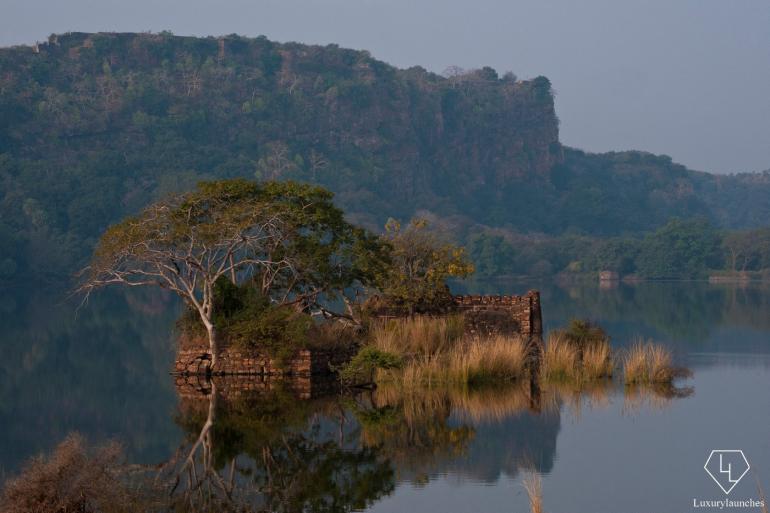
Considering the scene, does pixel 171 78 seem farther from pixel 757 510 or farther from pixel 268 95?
pixel 757 510

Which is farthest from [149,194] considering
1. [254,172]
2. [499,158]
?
[499,158]

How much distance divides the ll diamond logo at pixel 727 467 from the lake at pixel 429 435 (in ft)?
0.33

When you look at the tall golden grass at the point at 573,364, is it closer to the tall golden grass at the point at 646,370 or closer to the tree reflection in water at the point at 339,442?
the tall golden grass at the point at 646,370

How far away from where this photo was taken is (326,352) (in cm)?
2288

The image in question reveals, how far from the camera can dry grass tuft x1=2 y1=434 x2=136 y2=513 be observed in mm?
11164

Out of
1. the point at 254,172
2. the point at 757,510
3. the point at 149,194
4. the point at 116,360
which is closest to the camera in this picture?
the point at 757,510

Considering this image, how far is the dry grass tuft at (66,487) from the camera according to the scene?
11164 millimetres

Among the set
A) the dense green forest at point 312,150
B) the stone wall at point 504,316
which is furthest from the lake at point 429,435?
the dense green forest at point 312,150

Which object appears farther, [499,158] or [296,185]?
[499,158]

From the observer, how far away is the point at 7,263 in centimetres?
8338

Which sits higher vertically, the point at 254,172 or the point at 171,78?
the point at 171,78

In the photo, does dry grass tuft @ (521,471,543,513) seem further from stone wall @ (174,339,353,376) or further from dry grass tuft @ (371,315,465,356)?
stone wall @ (174,339,353,376)

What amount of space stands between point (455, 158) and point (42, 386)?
15393 centimetres

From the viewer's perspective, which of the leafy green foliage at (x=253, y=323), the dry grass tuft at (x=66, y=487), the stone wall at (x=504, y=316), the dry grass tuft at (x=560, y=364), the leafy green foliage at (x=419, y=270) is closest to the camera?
the dry grass tuft at (x=66, y=487)
